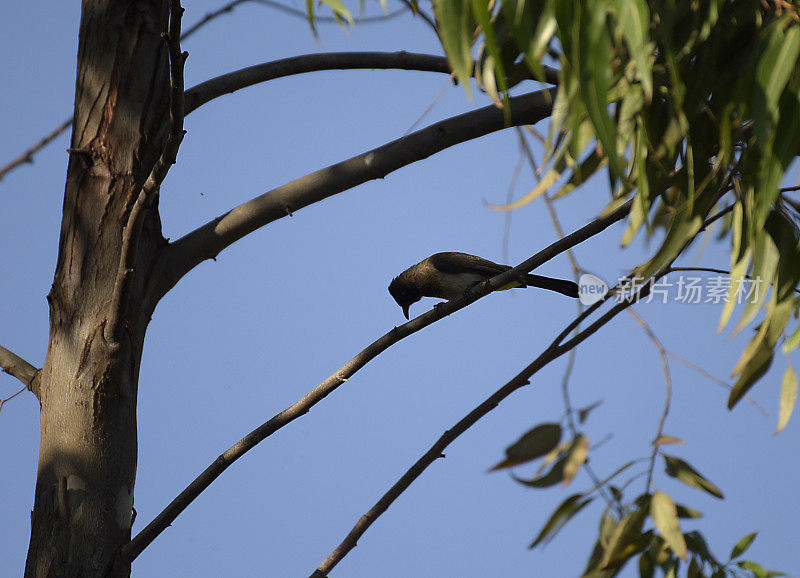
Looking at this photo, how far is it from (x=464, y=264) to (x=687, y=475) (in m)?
3.45

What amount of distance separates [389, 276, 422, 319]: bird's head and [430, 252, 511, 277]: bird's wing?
42 centimetres

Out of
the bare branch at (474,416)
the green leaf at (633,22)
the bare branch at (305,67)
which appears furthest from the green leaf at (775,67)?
the bare branch at (305,67)

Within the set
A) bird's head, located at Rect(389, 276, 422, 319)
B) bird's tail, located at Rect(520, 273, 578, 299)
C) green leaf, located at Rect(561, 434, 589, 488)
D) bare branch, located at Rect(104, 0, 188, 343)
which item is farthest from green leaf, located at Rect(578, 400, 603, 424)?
bird's head, located at Rect(389, 276, 422, 319)

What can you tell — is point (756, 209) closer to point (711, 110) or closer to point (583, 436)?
point (711, 110)

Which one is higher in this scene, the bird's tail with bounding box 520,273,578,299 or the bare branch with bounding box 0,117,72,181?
the bare branch with bounding box 0,117,72,181

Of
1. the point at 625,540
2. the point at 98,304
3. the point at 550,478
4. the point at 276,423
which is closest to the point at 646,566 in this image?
the point at 625,540

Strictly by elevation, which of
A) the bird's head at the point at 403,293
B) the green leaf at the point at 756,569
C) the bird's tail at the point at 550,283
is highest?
the bird's head at the point at 403,293

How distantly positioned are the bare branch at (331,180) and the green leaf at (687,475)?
153 centimetres

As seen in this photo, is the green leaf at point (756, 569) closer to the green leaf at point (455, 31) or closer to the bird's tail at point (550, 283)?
the green leaf at point (455, 31)

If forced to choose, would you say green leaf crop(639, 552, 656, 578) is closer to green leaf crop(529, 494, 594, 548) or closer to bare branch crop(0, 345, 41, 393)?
green leaf crop(529, 494, 594, 548)

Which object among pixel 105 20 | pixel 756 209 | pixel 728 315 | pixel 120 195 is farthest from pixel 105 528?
pixel 756 209

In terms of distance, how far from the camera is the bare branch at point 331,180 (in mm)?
2986

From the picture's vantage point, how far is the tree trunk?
2.54m

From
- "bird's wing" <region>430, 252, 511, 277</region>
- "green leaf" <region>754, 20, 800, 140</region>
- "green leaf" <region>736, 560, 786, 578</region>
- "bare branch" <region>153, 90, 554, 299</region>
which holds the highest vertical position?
"bird's wing" <region>430, 252, 511, 277</region>
